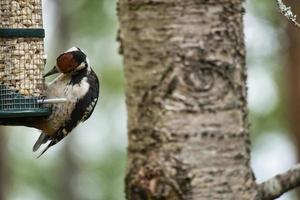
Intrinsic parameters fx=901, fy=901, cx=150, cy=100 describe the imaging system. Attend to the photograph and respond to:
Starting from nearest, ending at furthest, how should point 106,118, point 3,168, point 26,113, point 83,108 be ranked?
point 26,113, point 83,108, point 3,168, point 106,118

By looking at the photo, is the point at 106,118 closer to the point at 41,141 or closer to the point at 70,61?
the point at 41,141

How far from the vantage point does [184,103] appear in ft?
7.09

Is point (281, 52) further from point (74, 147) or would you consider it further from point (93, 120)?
point (93, 120)

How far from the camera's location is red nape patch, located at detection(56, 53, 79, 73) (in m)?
4.18

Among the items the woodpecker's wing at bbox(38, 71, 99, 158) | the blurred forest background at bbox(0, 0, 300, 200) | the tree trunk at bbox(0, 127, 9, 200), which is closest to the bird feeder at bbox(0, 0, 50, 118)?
the woodpecker's wing at bbox(38, 71, 99, 158)

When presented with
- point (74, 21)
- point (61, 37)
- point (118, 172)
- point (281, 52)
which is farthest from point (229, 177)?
point (118, 172)

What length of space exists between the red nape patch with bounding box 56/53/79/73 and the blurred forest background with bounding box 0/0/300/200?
4942 mm

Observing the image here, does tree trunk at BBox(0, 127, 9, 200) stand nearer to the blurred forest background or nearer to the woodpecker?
the blurred forest background

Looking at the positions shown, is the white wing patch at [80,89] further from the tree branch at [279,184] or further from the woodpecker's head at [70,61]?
the tree branch at [279,184]

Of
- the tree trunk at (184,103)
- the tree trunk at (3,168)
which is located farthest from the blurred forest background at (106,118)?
the tree trunk at (184,103)

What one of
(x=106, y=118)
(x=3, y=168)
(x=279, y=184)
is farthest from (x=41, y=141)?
(x=106, y=118)

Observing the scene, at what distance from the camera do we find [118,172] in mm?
19031

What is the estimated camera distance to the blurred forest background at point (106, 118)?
35.2 ft

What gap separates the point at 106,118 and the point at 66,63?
52.7 feet
